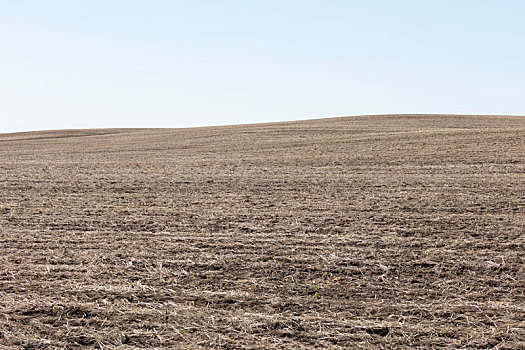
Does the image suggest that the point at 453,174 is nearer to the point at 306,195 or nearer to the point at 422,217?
the point at 306,195

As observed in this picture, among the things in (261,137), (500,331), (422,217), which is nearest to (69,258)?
(500,331)

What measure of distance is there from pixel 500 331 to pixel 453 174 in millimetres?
12107

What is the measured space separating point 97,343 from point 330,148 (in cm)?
2248

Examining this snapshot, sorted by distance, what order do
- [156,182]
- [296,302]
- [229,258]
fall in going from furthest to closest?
[156,182]
[229,258]
[296,302]

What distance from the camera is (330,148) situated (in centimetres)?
2662

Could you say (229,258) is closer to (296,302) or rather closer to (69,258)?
(296,302)

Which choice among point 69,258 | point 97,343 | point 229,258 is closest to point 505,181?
point 229,258

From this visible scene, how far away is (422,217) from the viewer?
10062mm

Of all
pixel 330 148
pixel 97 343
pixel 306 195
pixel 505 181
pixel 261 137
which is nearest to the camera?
pixel 97 343

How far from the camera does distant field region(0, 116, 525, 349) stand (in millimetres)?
5152

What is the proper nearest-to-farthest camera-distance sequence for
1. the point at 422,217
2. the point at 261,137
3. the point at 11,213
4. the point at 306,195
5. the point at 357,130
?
the point at 422,217, the point at 11,213, the point at 306,195, the point at 261,137, the point at 357,130

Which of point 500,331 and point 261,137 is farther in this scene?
point 261,137

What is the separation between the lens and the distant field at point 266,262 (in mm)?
5152

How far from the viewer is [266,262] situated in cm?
729
